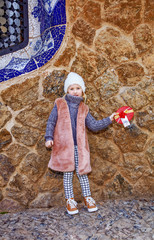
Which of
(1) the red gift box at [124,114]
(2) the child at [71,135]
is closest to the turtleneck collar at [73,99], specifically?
(2) the child at [71,135]

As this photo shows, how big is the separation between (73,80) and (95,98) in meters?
0.37

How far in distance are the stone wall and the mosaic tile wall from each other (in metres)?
0.08

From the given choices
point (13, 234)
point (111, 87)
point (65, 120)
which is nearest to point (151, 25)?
point (111, 87)

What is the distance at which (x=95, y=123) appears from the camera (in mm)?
2654

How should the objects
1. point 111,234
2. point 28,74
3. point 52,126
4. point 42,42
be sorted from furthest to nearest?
point 42,42, point 28,74, point 52,126, point 111,234

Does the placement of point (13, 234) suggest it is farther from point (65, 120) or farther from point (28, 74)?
point (28, 74)

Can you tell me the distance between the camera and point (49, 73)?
2795 mm

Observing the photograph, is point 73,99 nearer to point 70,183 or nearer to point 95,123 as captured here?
point 95,123

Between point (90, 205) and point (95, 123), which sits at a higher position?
point (95, 123)

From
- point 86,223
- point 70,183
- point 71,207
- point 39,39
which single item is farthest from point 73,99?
point 86,223

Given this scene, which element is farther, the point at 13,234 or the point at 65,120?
the point at 65,120

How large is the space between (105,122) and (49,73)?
2.62 feet

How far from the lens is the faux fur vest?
2.53 meters

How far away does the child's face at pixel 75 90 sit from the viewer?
2.62 m
